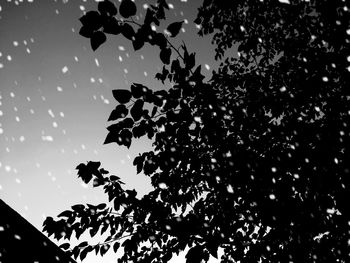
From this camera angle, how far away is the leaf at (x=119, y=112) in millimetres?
1544

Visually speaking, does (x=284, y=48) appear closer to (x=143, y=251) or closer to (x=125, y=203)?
(x=125, y=203)

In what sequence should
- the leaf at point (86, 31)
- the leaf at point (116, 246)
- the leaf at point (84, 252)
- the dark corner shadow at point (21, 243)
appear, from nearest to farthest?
the leaf at point (86, 31), the leaf at point (84, 252), the leaf at point (116, 246), the dark corner shadow at point (21, 243)

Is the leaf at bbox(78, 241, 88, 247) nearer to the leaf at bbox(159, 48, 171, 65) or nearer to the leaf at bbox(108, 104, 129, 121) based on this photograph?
the leaf at bbox(108, 104, 129, 121)

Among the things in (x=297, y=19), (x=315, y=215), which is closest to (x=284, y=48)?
(x=297, y=19)

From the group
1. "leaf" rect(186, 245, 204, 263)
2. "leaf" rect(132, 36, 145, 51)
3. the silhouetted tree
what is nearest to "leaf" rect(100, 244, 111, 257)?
the silhouetted tree

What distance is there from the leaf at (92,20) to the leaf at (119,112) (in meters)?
0.50

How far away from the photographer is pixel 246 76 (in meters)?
3.48

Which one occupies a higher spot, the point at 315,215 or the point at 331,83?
the point at 331,83

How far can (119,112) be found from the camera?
5.09 feet

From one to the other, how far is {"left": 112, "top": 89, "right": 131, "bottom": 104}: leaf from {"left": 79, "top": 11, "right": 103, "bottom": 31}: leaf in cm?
39

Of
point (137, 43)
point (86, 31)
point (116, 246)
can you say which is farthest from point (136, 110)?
point (116, 246)

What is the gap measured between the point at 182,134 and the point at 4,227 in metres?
2.18

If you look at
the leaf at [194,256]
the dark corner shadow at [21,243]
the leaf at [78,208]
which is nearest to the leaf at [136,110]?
the leaf at [194,256]

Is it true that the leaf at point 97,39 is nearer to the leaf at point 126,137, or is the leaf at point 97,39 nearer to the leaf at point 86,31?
the leaf at point 86,31
